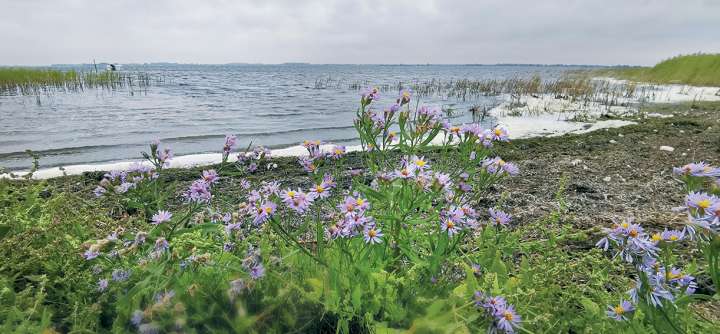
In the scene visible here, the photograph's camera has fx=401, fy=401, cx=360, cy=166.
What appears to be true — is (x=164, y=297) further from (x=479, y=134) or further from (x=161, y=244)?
(x=479, y=134)

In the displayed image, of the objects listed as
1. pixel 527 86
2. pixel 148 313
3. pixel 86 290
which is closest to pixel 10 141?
pixel 86 290

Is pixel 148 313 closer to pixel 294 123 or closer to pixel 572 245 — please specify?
pixel 572 245

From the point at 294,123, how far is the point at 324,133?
1.77 meters

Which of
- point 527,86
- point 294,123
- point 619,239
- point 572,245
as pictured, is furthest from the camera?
point 527,86

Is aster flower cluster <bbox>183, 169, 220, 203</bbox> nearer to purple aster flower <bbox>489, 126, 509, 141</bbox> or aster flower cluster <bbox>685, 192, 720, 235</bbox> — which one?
purple aster flower <bbox>489, 126, 509, 141</bbox>

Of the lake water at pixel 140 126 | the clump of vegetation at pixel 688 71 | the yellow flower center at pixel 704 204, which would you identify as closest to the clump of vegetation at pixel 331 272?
the yellow flower center at pixel 704 204

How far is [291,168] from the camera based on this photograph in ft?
19.3

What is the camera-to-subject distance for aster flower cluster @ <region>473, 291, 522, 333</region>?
53.6 inches

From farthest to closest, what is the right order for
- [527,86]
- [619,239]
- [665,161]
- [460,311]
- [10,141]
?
[527,86] < [10,141] < [665,161] < [460,311] < [619,239]

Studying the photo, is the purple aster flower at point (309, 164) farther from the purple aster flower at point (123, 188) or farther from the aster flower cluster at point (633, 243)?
the aster flower cluster at point (633, 243)

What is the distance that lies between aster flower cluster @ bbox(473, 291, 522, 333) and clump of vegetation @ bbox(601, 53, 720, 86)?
26.7 m

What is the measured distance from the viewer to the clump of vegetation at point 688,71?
21766mm

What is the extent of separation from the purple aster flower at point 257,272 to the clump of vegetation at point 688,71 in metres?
27.2

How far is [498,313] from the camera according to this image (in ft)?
4.55
